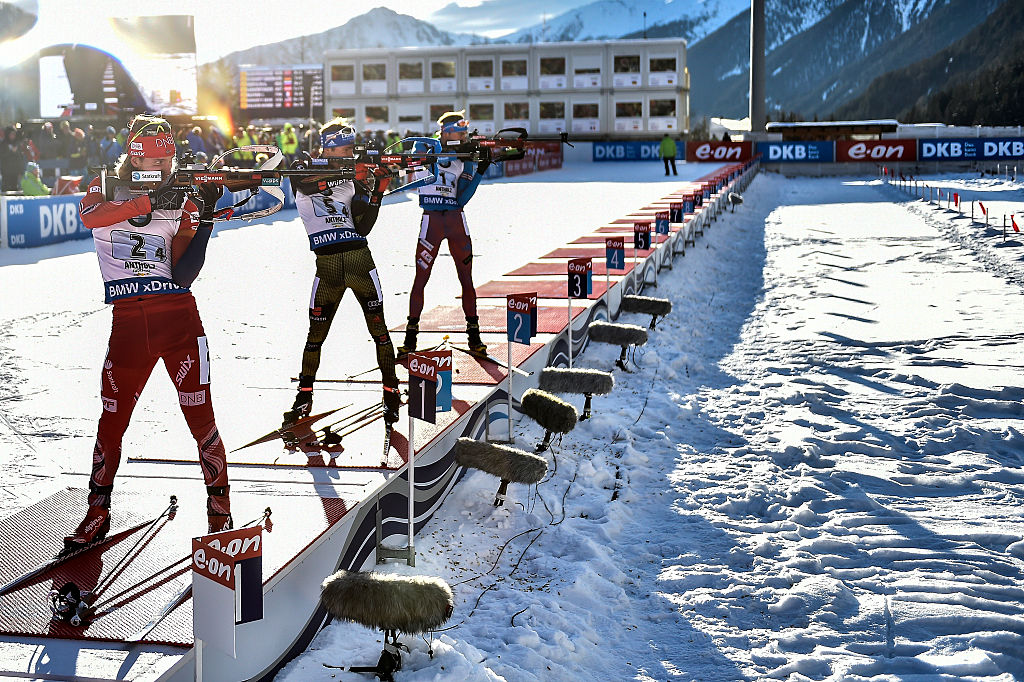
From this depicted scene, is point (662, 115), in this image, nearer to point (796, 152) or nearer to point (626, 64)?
point (626, 64)

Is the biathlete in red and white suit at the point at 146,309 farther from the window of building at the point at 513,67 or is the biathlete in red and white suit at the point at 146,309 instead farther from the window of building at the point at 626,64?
the window of building at the point at 513,67

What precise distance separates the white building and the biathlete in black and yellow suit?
70.5m

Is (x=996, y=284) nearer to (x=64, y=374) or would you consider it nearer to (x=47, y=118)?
(x=64, y=374)

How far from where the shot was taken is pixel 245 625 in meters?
4.25

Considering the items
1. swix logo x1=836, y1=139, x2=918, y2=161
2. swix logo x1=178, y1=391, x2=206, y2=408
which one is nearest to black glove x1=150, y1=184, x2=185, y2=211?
swix logo x1=178, y1=391, x2=206, y2=408

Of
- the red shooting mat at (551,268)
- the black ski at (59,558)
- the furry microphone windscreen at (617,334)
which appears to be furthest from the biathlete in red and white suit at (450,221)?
the red shooting mat at (551,268)

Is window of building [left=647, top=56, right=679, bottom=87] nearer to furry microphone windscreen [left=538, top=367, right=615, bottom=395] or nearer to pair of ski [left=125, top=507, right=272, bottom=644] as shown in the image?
furry microphone windscreen [left=538, top=367, right=615, bottom=395]

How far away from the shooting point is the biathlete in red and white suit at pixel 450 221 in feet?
28.4

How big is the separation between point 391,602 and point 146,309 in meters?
1.81

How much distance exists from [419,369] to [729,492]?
109 inches

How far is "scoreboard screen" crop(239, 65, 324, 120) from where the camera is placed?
87188 millimetres

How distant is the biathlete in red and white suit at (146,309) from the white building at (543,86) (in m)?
72.5

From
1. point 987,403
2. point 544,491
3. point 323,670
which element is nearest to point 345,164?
point 544,491

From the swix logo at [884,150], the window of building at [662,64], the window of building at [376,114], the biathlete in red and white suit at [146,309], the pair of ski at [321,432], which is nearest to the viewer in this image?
the biathlete in red and white suit at [146,309]
